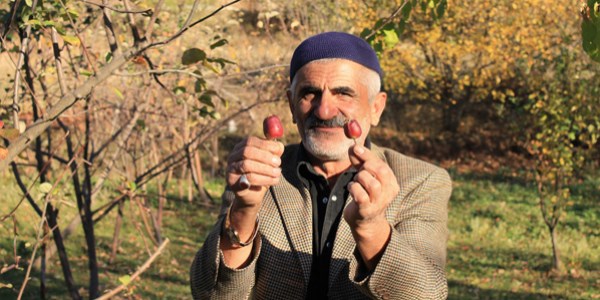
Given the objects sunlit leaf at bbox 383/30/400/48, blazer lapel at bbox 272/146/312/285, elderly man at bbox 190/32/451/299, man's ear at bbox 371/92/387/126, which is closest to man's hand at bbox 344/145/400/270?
elderly man at bbox 190/32/451/299

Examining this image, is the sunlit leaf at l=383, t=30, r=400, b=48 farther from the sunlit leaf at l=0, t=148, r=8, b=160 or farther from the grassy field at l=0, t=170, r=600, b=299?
the grassy field at l=0, t=170, r=600, b=299

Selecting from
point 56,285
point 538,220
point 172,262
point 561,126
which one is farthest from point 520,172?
point 56,285

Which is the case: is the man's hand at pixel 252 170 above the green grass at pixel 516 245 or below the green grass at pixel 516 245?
above

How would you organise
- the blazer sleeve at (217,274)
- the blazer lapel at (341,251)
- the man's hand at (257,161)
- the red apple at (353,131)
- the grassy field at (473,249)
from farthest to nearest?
the grassy field at (473,249)
the blazer lapel at (341,251)
the blazer sleeve at (217,274)
the red apple at (353,131)
the man's hand at (257,161)

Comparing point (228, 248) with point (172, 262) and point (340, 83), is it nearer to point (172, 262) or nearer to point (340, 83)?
point (340, 83)

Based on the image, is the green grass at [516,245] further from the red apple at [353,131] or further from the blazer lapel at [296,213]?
the red apple at [353,131]

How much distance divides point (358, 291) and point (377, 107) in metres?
0.72

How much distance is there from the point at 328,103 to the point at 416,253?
0.59 meters

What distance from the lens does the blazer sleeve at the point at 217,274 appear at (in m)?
2.48

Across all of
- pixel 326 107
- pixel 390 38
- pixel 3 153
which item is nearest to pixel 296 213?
pixel 326 107

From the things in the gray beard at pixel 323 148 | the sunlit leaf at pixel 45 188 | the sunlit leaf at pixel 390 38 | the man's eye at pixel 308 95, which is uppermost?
the man's eye at pixel 308 95

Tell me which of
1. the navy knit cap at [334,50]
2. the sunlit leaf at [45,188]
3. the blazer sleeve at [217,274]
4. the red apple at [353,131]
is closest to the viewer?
the red apple at [353,131]

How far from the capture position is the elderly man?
241 cm

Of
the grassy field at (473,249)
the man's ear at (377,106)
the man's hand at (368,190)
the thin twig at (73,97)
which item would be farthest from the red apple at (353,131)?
the grassy field at (473,249)
